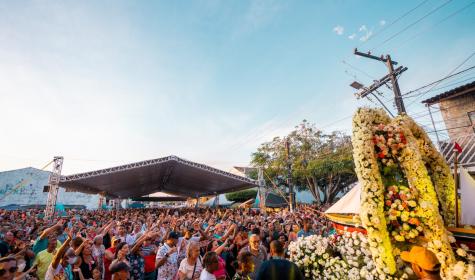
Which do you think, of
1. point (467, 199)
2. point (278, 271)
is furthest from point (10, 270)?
point (467, 199)

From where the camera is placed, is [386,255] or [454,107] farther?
[454,107]

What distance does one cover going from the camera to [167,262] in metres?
5.04

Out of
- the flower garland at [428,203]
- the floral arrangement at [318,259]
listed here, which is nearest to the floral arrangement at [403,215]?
the flower garland at [428,203]

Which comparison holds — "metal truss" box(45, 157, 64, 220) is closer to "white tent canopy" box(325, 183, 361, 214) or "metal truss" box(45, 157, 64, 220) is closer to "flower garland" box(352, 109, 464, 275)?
"white tent canopy" box(325, 183, 361, 214)

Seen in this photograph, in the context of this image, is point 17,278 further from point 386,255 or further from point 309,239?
point 386,255

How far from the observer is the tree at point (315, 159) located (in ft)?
89.7

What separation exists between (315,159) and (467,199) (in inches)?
981

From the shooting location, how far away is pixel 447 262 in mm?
3246

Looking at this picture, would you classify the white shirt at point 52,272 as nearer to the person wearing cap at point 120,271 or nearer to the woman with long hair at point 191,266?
the person wearing cap at point 120,271

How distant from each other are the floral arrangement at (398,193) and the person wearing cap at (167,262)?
3.60 metres

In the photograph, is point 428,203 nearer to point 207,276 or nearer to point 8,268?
point 207,276

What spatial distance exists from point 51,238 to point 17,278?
6.00ft

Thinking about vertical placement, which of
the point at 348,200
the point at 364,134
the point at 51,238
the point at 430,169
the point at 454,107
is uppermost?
the point at 454,107

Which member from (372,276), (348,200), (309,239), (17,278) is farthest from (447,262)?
(17,278)
